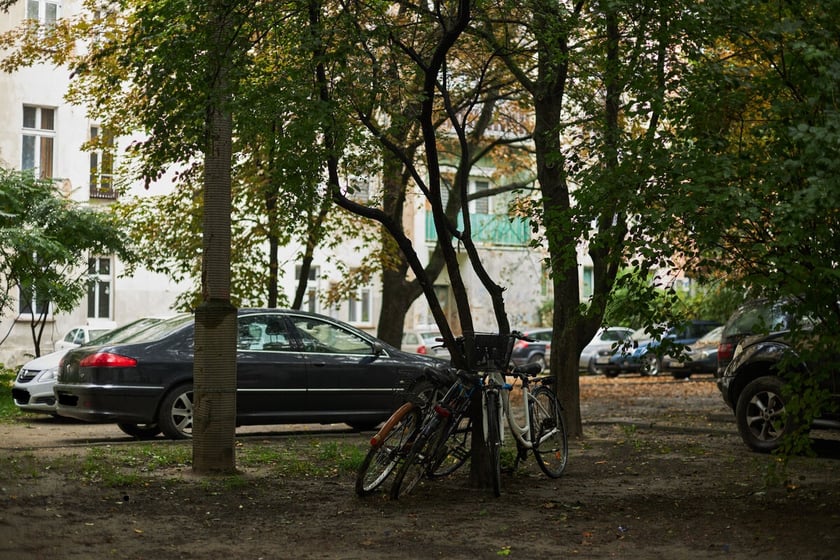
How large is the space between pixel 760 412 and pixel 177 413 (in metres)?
6.42

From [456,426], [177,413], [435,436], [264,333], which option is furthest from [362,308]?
[435,436]

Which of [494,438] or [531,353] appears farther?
[531,353]

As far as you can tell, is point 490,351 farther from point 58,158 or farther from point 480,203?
point 480,203

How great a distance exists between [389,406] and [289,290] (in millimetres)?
25329

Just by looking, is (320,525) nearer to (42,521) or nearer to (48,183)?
(42,521)

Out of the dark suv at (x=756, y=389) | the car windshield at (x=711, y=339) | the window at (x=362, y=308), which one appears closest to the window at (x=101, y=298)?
the window at (x=362, y=308)

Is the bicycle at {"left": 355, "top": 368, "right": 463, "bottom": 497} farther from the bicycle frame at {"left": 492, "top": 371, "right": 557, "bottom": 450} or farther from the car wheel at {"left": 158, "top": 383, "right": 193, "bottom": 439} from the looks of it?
the car wheel at {"left": 158, "top": 383, "right": 193, "bottom": 439}

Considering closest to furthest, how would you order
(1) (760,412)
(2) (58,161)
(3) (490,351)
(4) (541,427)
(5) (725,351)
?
(3) (490,351), (4) (541,427), (1) (760,412), (5) (725,351), (2) (58,161)

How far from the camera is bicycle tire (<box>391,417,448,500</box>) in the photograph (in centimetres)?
906

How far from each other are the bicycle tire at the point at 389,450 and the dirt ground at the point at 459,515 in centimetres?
15

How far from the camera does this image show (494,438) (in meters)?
9.52

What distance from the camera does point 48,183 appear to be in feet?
81.6

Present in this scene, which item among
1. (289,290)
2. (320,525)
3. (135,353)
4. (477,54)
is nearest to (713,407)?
(477,54)

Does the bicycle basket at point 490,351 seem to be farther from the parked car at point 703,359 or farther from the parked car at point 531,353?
→ the parked car at point 531,353
